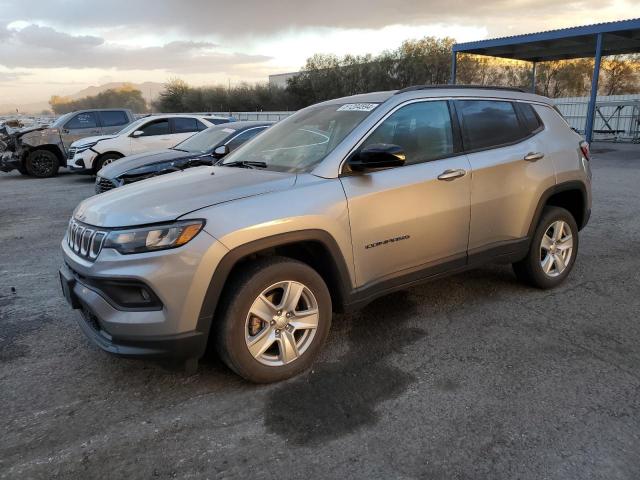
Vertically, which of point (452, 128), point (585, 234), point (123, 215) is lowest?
point (585, 234)

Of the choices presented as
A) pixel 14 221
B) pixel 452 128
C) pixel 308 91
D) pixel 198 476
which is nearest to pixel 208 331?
pixel 198 476

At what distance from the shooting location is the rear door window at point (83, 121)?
48.2 ft

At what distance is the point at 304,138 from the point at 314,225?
3.60 feet

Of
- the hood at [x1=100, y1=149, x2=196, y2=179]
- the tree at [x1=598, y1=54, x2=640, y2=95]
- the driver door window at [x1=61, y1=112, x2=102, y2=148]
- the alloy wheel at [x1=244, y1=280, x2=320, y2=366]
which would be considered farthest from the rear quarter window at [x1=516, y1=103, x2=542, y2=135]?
the tree at [x1=598, y1=54, x2=640, y2=95]

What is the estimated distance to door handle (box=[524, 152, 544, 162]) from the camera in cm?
436

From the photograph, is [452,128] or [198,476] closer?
[198,476]

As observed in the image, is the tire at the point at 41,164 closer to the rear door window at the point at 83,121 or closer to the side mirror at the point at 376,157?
the rear door window at the point at 83,121

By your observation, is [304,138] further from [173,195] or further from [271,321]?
[271,321]

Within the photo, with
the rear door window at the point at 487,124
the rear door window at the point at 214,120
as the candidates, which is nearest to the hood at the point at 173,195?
the rear door window at the point at 487,124

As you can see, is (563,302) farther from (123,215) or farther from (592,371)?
(123,215)

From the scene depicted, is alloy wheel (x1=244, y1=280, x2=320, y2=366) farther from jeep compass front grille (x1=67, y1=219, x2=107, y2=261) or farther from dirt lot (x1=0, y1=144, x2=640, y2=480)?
jeep compass front grille (x1=67, y1=219, x2=107, y2=261)

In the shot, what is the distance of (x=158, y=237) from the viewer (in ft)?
9.29

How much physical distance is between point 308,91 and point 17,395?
4677cm

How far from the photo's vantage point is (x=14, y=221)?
851 centimetres
